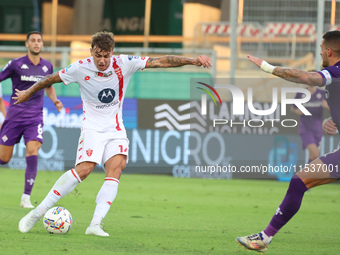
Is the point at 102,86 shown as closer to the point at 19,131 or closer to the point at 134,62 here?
the point at 134,62

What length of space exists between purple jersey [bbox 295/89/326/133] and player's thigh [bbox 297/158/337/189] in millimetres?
7296

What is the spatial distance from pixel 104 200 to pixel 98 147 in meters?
0.56

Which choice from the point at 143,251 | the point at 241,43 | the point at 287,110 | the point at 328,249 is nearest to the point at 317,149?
the point at 287,110

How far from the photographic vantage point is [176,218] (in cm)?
945

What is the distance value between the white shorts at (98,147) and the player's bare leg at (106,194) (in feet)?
0.24

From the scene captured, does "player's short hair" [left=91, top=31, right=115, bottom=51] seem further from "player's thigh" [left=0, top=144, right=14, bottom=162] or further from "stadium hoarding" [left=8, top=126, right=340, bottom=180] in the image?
"stadium hoarding" [left=8, top=126, right=340, bottom=180]

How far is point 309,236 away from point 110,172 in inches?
96.0

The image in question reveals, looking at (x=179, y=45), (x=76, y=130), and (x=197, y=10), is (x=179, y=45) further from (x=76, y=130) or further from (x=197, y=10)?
(x=76, y=130)

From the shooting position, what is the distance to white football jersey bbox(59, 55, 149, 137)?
7445mm

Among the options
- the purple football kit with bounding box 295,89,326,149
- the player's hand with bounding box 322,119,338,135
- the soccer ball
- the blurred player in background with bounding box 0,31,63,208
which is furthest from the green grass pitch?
the player's hand with bounding box 322,119,338,135

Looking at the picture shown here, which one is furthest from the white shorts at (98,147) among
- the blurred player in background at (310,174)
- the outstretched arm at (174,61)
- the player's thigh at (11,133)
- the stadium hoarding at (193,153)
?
the stadium hoarding at (193,153)

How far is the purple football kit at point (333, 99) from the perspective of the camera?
6465 mm

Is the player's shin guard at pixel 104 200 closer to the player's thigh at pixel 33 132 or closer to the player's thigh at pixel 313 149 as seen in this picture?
the player's thigh at pixel 33 132

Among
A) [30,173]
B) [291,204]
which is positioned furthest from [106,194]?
[30,173]
